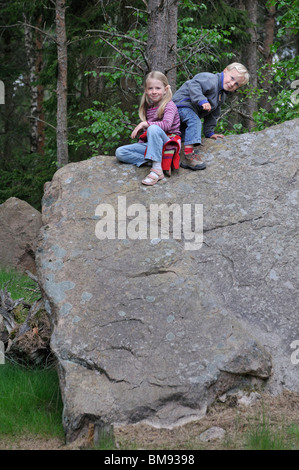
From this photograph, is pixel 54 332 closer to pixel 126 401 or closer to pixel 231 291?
pixel 126 401

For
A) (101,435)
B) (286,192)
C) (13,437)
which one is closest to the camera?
(101,435)

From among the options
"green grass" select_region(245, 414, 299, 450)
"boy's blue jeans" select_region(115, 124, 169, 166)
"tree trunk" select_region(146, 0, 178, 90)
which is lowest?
"green grass" select_region(245, 414, 299, 450)

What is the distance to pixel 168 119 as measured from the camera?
497 centimetres

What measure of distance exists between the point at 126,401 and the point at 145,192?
205cm

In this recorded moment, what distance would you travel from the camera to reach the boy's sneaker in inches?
192

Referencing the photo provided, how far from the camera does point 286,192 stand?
4621 mm

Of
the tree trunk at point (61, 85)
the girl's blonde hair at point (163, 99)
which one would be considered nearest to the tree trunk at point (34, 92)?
the tree trunk at point (61, 85)

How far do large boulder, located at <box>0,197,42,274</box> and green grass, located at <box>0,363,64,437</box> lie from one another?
16.1 feet

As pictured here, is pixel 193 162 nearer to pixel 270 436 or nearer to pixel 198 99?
pixel 198 99

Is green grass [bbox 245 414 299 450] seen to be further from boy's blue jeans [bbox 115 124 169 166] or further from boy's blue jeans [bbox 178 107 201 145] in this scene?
boy's blue jeans [bbox 178 107 201 145]

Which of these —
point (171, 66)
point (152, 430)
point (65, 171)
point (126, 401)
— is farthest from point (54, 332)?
point (171, 66)

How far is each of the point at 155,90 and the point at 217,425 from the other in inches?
132

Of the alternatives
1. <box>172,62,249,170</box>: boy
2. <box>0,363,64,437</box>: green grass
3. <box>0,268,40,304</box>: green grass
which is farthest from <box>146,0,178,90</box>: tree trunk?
<box>0,363,64,437</box>: green grass

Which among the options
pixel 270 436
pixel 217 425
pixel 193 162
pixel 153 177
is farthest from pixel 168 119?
pixel 270 436
